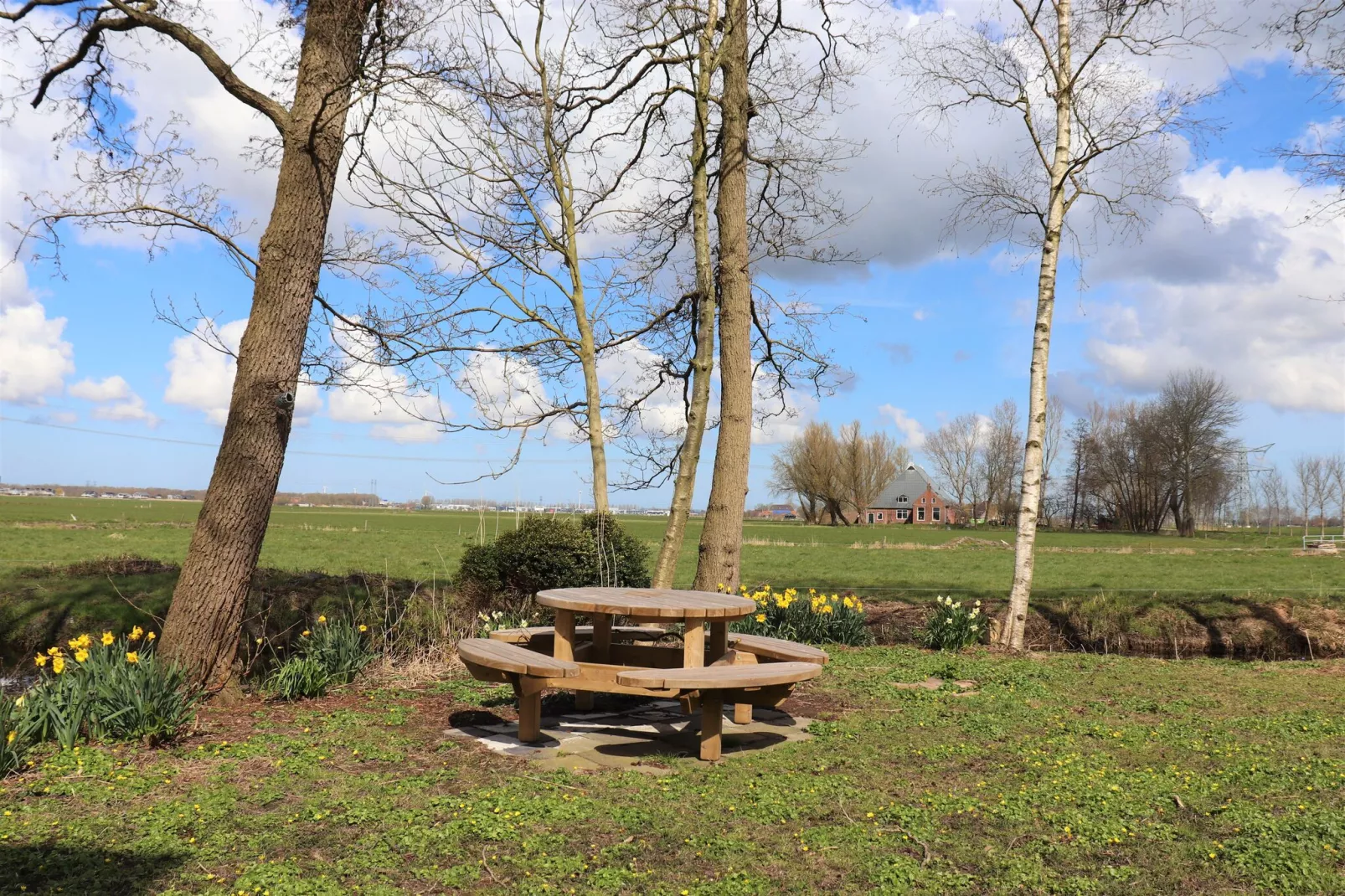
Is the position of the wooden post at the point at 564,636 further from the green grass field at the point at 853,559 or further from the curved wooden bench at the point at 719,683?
the green grass field at the point at 853,559

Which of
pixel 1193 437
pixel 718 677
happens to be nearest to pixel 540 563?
pixel 718 677

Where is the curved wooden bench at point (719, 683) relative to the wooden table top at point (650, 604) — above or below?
below

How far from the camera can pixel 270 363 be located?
21.5ft

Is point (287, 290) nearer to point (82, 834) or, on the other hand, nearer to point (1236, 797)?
point (82, 834)

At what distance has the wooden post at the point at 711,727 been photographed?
534cm

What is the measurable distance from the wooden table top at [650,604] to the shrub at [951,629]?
4689 mm

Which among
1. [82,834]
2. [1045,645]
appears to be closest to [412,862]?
[82,834]

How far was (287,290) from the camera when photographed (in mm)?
6645

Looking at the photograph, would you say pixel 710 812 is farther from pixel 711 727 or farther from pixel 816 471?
pixel 816 471

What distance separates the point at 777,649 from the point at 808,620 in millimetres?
3711

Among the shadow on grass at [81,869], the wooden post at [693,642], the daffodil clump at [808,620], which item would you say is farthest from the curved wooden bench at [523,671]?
the daffodil clump at [808,620]

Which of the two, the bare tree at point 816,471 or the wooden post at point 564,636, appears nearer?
the wooden post at point 564,636

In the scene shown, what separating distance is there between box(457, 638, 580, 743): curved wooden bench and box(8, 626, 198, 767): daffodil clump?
172cm

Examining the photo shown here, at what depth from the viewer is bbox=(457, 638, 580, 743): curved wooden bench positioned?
208 inches
